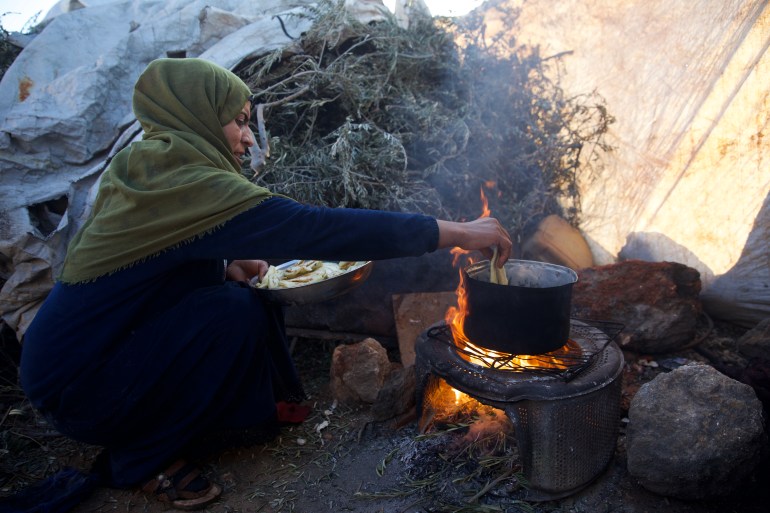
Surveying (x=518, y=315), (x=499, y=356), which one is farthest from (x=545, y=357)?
(x=518, y=315)

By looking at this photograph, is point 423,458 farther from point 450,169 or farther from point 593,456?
point 450,169

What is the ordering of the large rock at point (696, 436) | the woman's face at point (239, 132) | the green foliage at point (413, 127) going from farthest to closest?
the green foliage at point (413, 127) → the woman's face at point (239, 132) → the large rock at point (696, 436)

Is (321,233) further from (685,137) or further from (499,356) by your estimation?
(685,137)

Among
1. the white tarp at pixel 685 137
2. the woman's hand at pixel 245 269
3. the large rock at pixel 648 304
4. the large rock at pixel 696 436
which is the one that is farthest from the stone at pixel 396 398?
the white tarp at pixel 685 137

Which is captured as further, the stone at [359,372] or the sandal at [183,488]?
the stone at [359,372]

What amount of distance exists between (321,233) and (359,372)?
1364 mm

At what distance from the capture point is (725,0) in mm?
3436

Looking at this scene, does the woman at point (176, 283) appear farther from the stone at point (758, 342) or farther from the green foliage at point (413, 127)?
the stone at point (758, 342)

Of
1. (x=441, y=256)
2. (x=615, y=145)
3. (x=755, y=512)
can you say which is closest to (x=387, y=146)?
(x=441, y=256)

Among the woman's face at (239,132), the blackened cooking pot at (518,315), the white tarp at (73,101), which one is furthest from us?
the white tarp at (73,101)

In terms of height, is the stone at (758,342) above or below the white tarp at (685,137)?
below

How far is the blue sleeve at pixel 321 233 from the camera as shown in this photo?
6.89ft

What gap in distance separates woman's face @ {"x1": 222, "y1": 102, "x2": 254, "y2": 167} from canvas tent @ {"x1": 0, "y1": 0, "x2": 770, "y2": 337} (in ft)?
6.04

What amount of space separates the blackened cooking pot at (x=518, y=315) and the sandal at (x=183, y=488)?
1550 millimetres
